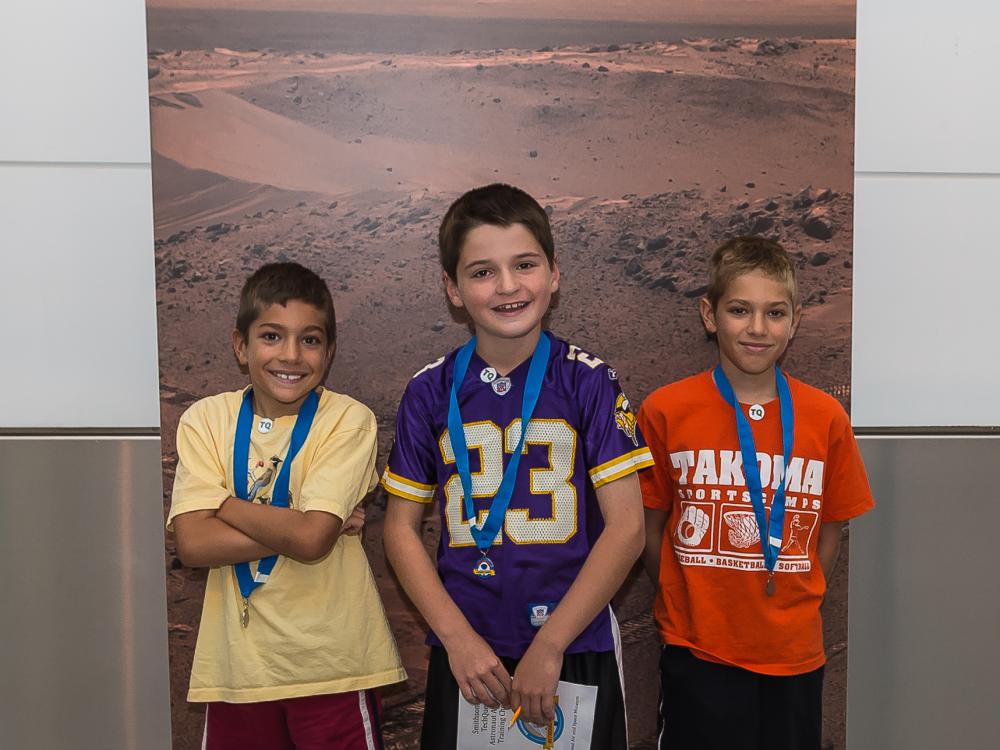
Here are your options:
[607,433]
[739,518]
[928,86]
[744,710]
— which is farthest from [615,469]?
[928,86]

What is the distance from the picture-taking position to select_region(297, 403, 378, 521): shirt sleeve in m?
2.08

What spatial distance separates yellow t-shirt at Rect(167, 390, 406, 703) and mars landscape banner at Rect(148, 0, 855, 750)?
1.07 ft

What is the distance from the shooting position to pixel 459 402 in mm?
2123

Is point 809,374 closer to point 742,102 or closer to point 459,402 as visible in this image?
point 742,102

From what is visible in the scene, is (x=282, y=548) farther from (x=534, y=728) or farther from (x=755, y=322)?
(x=755, y=322)

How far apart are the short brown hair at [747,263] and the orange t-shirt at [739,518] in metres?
0.27

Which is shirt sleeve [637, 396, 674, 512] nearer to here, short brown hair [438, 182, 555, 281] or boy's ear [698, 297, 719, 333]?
boy's ear [698, 297, 719, 333]

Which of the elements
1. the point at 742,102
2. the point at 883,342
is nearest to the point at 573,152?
the point at 742,102

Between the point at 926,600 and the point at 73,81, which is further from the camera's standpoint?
the point at 926,600

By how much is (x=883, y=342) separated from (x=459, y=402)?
1410mm

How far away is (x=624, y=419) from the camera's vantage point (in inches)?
82.0

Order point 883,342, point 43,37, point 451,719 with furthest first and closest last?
point 883,342 → point 43,37 → point 451,719

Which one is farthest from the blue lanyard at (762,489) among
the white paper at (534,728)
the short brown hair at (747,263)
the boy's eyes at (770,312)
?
the white paper at (534,728)

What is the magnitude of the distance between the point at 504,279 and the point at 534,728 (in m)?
1.07
